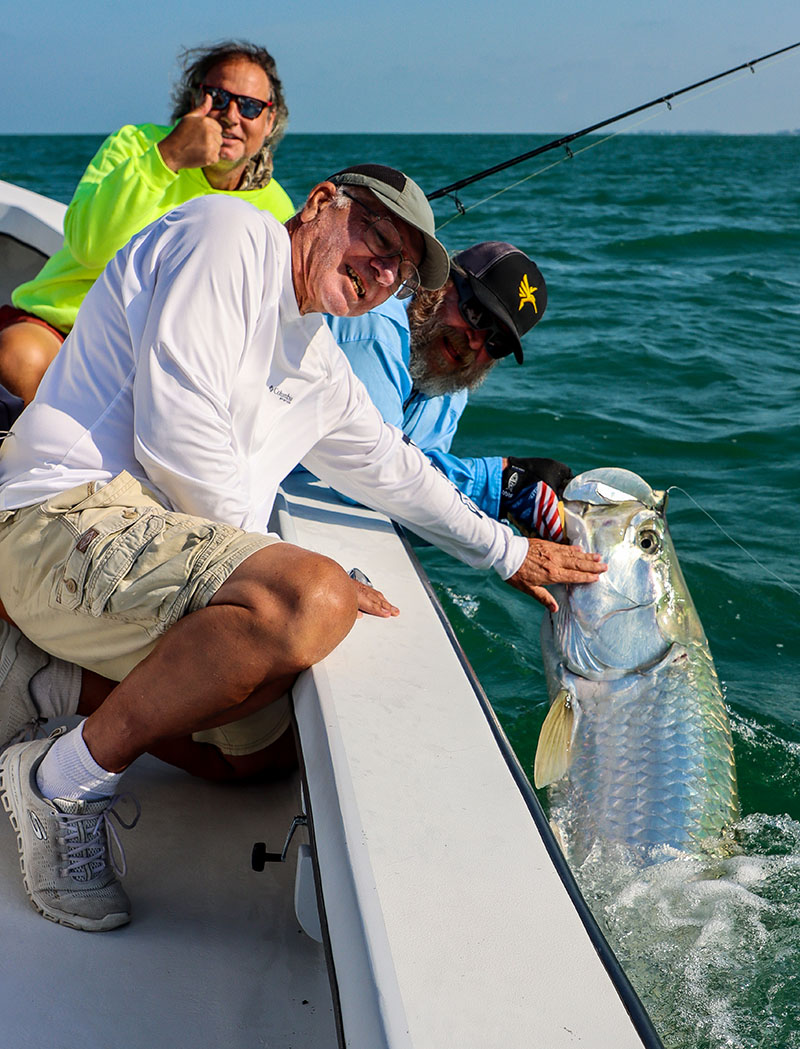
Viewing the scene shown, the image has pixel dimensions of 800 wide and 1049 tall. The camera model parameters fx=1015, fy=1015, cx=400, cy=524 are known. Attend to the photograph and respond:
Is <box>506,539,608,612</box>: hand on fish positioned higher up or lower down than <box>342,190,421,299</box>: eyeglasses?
lower down

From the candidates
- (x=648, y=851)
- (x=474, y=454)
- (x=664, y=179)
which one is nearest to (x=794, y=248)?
(x=474, y=454)

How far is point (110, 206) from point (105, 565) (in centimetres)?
166

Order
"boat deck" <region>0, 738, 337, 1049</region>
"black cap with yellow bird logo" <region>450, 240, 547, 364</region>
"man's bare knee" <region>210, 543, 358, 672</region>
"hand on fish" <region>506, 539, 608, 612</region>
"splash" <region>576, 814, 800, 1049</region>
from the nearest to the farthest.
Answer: "boat deck" <region>0, 738, 337, 1049</region>
"man's bare knee" <region>210, 543, 358, 672</region>
"splash" <region>576, 814, 800, 1049</region>
"hand on fish" <region>506, 539, 608, 612</region>
"black cap with yellow bird logo" <region>450, 240, 547, 364</region>

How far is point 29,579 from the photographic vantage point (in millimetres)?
1835

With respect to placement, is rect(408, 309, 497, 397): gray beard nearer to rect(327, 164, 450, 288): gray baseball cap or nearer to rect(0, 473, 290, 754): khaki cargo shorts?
rect(327, 164, 450, 288): gray baseball cap

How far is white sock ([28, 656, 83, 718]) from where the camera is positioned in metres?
2.01

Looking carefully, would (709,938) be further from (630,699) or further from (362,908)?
(362,908)

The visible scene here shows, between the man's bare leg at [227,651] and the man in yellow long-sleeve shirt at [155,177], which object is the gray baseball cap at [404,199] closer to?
the man's bare leg at [227,651]

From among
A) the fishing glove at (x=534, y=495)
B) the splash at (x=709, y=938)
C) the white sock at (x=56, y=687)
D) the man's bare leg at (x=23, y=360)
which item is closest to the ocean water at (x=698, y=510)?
the splash at (x=709, y=938)

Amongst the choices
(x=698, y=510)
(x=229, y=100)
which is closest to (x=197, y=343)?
(x=229, y=100)

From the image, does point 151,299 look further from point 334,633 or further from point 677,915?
point 677,915

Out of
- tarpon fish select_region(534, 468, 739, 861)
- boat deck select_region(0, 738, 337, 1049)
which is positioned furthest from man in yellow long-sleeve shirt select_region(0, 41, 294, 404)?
boat deck select_region(0, 738, 337, 1049)

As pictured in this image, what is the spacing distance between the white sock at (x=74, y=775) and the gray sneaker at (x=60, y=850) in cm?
1

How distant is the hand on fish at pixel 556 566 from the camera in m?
2.57
